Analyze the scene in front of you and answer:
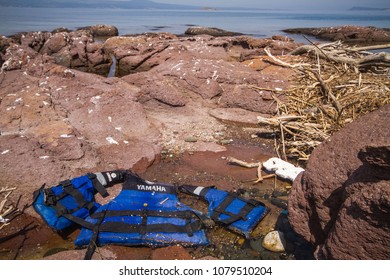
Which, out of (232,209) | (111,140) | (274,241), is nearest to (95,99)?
(111,140)

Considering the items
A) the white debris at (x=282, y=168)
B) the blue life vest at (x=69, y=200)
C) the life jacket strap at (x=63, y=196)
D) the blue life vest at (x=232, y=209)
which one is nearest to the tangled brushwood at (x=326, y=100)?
the white debris at (x=282, y=168)

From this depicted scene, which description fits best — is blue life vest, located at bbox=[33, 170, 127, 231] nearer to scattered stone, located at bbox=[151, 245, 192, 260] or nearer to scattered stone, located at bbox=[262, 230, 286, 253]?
scattered stone, located at bbox=[151, 245, 192, 260]

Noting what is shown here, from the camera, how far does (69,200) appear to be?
10.6 feet

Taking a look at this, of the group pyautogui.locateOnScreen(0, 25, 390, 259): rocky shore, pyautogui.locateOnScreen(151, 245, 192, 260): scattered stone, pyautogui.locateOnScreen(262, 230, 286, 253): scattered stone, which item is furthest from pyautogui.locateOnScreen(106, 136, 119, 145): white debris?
pyautogui.locateOnScreen(262, 230, 286, 253): scattered stone

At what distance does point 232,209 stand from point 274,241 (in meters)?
0.57

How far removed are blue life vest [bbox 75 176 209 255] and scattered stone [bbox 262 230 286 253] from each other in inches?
23.7

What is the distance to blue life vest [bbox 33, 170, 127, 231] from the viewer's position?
2996mm

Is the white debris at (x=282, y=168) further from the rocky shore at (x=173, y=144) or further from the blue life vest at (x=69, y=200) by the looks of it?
the blue life vest at (x=69, y=200)

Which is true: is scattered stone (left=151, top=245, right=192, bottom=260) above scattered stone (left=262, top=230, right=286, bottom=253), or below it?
below

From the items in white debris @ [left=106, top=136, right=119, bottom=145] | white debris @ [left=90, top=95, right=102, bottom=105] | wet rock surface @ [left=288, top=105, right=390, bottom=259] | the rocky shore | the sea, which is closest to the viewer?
wet rock surface @ [left=288, top=105, right=390, bottom=259]

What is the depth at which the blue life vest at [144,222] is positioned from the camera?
283 cm

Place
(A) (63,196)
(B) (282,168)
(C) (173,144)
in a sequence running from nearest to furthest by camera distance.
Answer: (A) (63,196) → (B) (282,168) → (C) (173,144)

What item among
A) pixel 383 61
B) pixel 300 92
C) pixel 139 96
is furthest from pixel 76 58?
pixel 383 61

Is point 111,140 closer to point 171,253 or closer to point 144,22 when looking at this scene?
point 171,253
